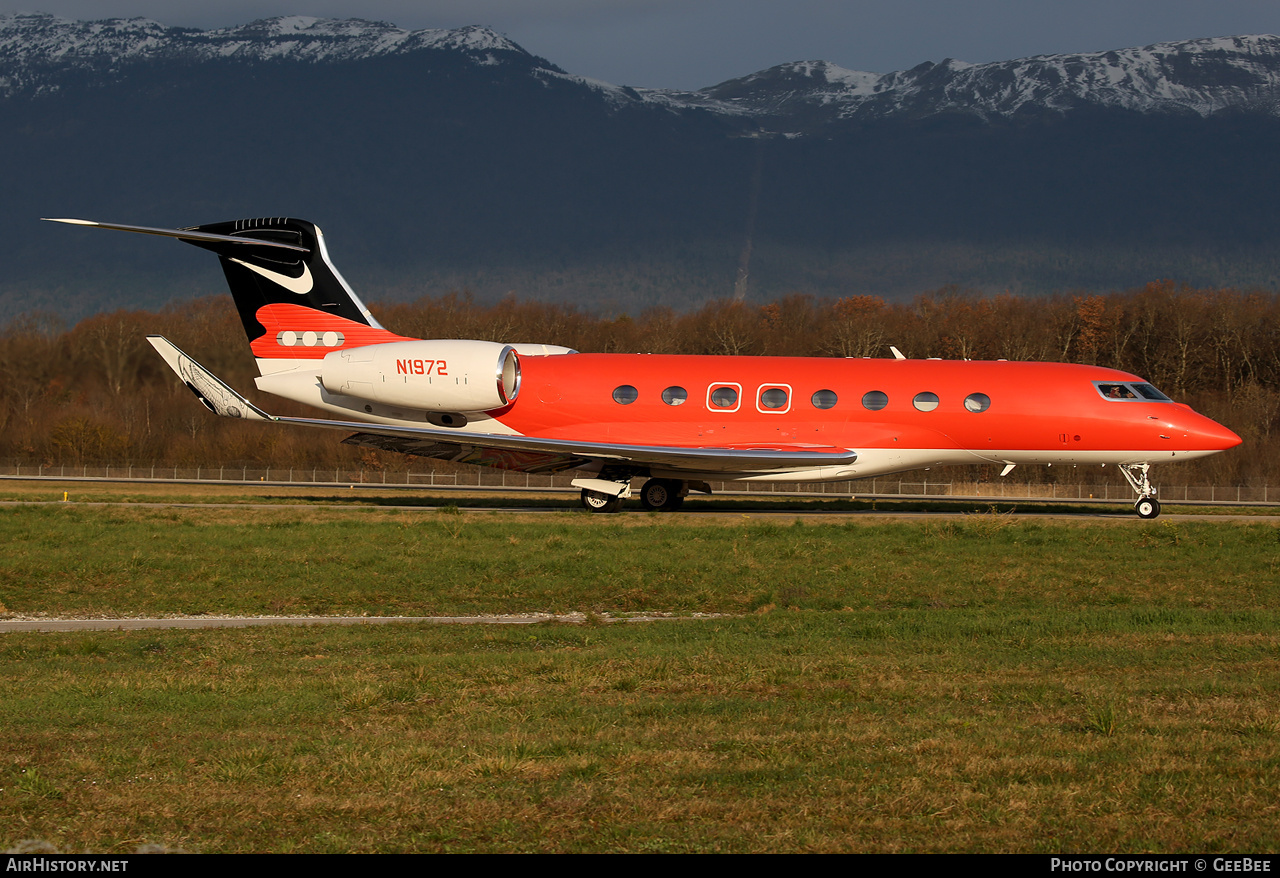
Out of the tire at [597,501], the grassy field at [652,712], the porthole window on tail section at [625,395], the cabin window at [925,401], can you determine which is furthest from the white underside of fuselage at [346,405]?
the grassy field at [652,712]

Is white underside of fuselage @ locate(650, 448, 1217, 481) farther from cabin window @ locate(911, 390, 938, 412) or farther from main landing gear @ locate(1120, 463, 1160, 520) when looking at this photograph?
cabin window @ locate(911, 390, 938, 412)

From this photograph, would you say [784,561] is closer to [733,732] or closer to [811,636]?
[811,636]

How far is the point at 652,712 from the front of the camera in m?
7.62

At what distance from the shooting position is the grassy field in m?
5.37

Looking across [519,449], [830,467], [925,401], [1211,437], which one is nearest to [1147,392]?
[1211,437]

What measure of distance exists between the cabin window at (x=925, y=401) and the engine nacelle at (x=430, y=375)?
8321mm

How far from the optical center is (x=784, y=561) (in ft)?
56.5

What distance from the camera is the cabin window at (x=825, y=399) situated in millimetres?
24344

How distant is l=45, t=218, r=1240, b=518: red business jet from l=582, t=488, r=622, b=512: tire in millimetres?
33

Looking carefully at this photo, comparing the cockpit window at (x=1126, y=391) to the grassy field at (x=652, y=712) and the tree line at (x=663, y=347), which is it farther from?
the tree line at (x=663, y=347)

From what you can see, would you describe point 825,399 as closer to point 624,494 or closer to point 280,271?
point 624,494
